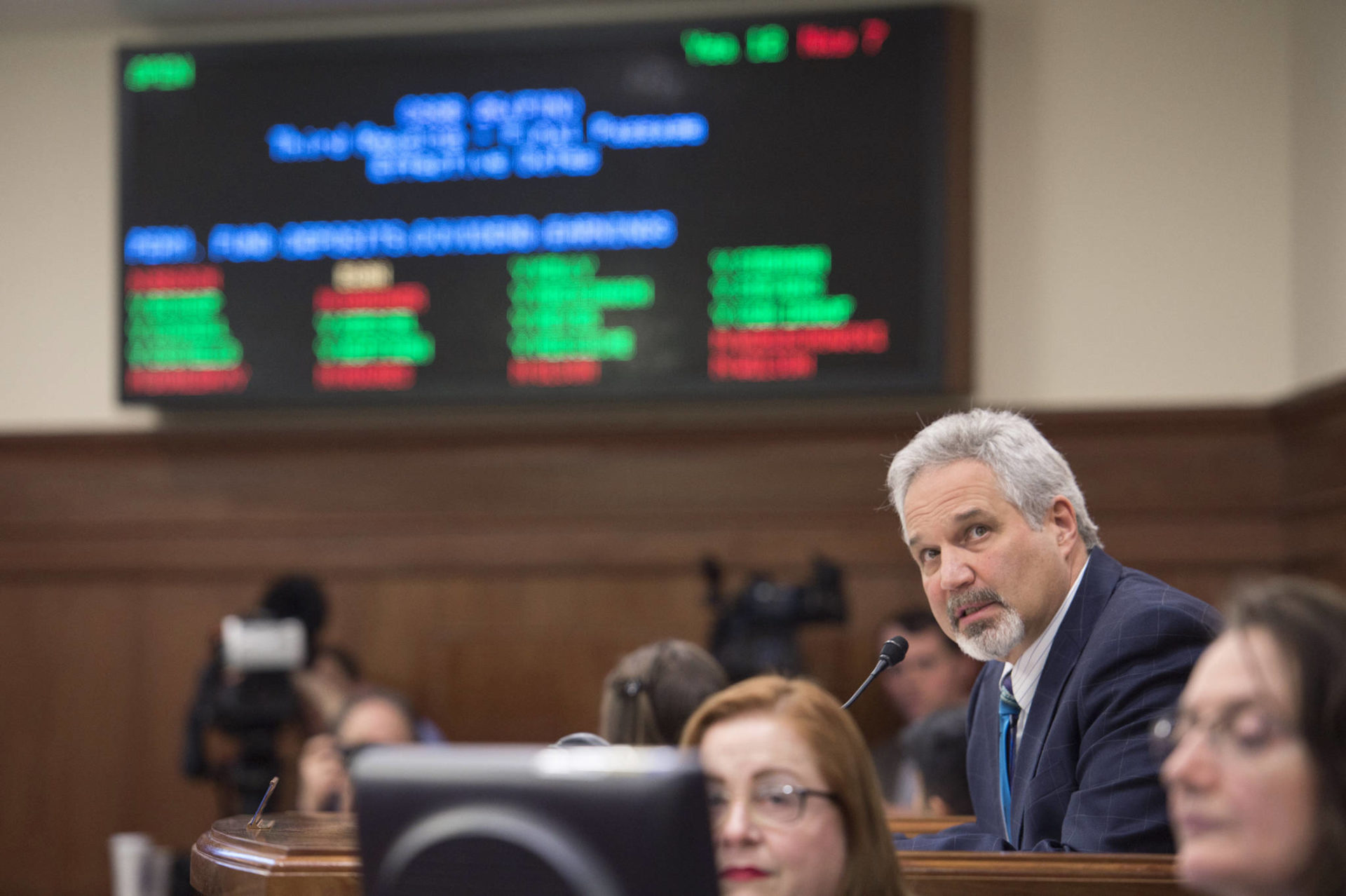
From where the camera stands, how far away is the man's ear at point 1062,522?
2059 mm

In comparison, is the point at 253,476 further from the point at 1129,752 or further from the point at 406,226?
the point at 1129,752

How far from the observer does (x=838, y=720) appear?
1.26 m

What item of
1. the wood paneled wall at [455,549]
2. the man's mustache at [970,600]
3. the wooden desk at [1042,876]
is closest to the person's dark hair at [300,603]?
the wood paneled wall at [455,549]

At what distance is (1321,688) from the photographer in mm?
→ 970

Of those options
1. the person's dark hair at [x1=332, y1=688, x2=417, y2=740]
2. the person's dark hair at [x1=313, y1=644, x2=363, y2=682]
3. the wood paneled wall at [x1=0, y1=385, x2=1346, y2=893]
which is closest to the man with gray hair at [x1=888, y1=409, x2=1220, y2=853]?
the person's dark hair at [x1=332, y1=688, x2=417, y2=740]

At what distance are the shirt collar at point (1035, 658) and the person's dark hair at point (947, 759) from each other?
631mm

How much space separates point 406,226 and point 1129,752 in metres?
3.05

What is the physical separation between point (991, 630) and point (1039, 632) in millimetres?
78

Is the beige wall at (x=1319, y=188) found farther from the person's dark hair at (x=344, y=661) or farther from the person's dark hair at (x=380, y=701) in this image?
the person's dark hair at (x=344, y=661)

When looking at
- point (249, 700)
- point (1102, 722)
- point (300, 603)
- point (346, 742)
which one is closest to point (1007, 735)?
point (1102, 722)

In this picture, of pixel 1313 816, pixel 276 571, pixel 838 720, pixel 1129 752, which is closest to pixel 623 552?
pixel 276 571

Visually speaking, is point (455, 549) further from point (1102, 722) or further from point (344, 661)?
point (1102, 722)

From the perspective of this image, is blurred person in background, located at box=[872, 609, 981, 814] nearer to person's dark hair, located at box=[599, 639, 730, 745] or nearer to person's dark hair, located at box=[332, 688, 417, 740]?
person's dark hair, located at box=[332, 688, 417, 740]

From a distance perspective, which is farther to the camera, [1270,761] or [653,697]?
[653,697]
